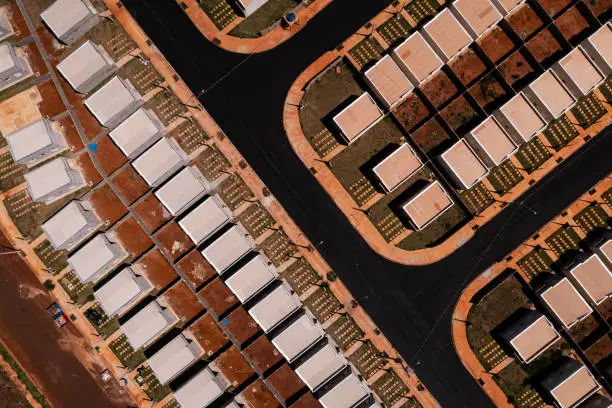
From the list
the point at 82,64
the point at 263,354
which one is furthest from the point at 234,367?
the point at 82,64

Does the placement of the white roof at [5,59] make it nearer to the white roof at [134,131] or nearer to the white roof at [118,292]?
the white roof at [134,131]

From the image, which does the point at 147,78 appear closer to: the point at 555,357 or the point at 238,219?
the point at 238,219

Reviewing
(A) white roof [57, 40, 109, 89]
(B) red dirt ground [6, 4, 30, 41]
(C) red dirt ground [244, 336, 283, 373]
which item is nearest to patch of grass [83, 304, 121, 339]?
(C) red dirt ground [244, 336, 283, 373]

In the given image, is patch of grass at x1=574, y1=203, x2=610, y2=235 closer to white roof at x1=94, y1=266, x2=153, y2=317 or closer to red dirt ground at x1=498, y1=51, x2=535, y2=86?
red dirt ground at x1=498, y1=51, x2=535, y2=86

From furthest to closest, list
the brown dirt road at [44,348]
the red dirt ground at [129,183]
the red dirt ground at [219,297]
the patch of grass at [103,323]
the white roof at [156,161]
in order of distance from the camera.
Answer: the brown dirt road at [44,348] → the patch of grass at [103,323] → the red dirt ground at [129,183] → the red dirt ground at [219,297] → the white roof at [156,161]

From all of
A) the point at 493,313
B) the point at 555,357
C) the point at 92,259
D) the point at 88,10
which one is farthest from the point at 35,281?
the point at 555,357

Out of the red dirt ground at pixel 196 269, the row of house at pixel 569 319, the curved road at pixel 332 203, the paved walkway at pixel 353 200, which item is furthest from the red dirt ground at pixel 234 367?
the row of house at pixel 569 319

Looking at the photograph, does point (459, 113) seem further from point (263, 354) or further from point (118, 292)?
point (118, 292)

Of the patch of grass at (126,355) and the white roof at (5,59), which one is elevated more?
the white roof at (5,59)
